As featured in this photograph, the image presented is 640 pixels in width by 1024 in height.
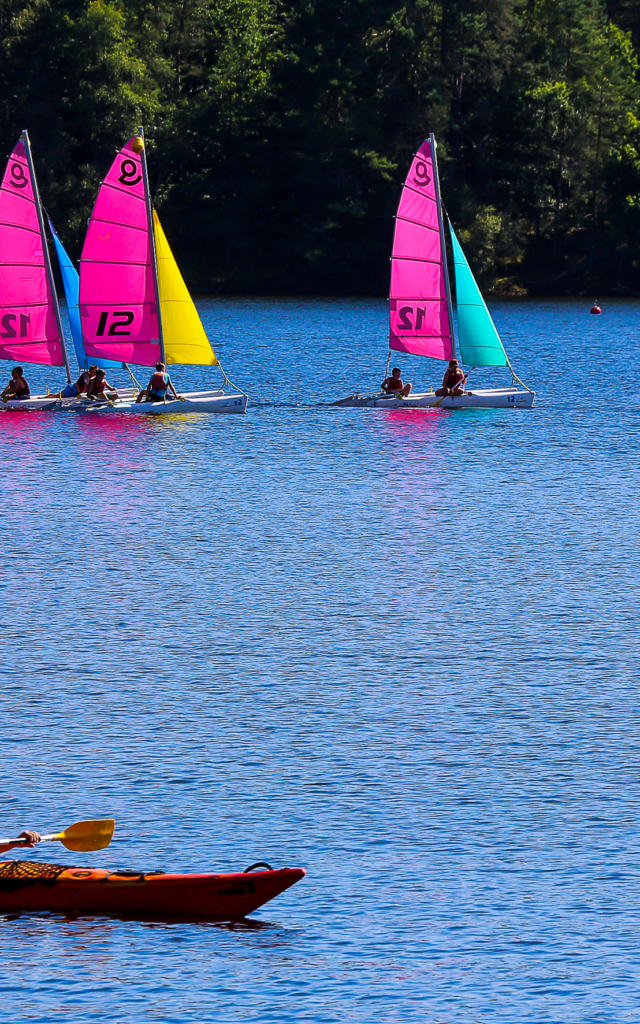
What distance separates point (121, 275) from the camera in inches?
2731

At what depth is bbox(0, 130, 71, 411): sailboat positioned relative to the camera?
223 feet

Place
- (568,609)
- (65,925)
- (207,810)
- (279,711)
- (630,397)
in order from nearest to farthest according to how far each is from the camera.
Answer: 1. (65,925)
2. (207,810)
3. (279,711)
4. (568,609)
5. (630,397)

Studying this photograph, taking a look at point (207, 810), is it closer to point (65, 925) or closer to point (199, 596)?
point (65, 925)

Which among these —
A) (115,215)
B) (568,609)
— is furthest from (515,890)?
(115,215)

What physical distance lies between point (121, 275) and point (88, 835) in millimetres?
51008

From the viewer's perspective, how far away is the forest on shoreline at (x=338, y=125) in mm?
147625

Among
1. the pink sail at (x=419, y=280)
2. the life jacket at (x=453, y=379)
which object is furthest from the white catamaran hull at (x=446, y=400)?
the pink sail at (x=419, y=280)

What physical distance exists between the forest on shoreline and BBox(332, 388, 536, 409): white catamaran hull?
80016mm

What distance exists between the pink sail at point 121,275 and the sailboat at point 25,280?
1674 mm

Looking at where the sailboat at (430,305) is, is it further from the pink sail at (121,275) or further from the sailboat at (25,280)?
the sailboat at (25,280)

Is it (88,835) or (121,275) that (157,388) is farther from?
(88,835)

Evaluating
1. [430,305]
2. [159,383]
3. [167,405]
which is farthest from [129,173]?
[430,305]

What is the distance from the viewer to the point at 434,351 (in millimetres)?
72438

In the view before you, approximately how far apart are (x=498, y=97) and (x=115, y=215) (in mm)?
94397
